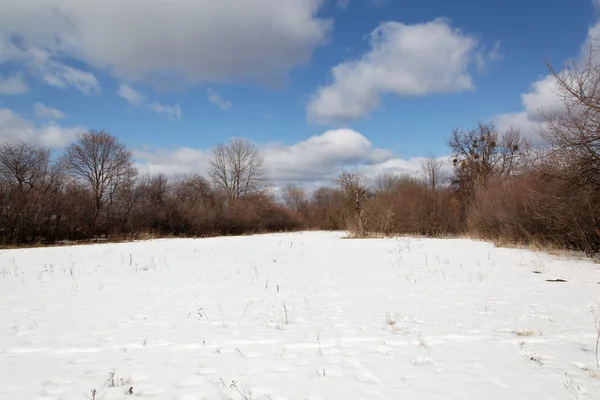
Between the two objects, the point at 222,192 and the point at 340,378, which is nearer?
the point at 340,378

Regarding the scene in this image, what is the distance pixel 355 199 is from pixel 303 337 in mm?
24423

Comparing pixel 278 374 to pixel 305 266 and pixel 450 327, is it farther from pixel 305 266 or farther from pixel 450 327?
pixel 305 266

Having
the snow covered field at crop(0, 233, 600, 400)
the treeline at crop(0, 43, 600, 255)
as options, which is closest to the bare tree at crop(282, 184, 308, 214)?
the treeline at crop(0, 43, 600, 255)

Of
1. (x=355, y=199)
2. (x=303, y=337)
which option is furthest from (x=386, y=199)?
(x=303, y=337)

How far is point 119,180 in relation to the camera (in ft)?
122

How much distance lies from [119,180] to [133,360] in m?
38.5

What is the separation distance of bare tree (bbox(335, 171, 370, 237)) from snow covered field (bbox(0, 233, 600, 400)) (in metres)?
18.3

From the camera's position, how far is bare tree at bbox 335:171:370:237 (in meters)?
27.7

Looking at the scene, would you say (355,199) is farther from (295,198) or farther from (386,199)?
(295,198)

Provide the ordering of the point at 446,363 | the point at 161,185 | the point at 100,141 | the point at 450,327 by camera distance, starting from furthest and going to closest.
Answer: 1. the point at 161,185
2. the point at 100,141
3. the point at 450,327
4. the point at 446,363

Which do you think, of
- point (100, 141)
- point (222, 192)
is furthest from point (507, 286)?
point (222, 192)

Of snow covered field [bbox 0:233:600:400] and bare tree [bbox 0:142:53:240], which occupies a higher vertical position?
bare tree [bbox 0:142:53:240]

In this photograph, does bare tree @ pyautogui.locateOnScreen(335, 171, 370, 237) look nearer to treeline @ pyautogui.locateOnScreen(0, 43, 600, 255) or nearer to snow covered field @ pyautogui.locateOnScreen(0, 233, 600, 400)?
treeline @ pyautogui.locateOnScreen(0, 43, 600, 255)

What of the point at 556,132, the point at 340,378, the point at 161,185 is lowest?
the point at 340,378
